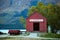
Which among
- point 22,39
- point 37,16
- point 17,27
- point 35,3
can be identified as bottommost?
point 22,39

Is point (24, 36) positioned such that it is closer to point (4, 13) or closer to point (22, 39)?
point (22, 39)

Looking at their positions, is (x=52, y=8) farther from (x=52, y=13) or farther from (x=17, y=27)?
(x=17, y=27)

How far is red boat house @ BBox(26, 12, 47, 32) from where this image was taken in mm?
5648

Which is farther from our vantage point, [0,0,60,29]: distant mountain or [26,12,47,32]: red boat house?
[0,0,60,29]: distant mountain

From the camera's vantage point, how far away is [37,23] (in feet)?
18.7

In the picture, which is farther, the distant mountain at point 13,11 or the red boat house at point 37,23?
the distant mountain at point 13,11

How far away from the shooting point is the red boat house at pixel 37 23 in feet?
18.5

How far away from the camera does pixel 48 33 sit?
5.61 metres

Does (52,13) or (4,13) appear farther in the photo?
(4,13)

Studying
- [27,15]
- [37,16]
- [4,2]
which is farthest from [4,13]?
[37,16]

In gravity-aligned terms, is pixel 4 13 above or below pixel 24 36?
above

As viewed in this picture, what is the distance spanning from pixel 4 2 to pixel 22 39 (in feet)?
5.00

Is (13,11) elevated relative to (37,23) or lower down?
elevated

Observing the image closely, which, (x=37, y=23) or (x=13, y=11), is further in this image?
(x=13, y=11)
